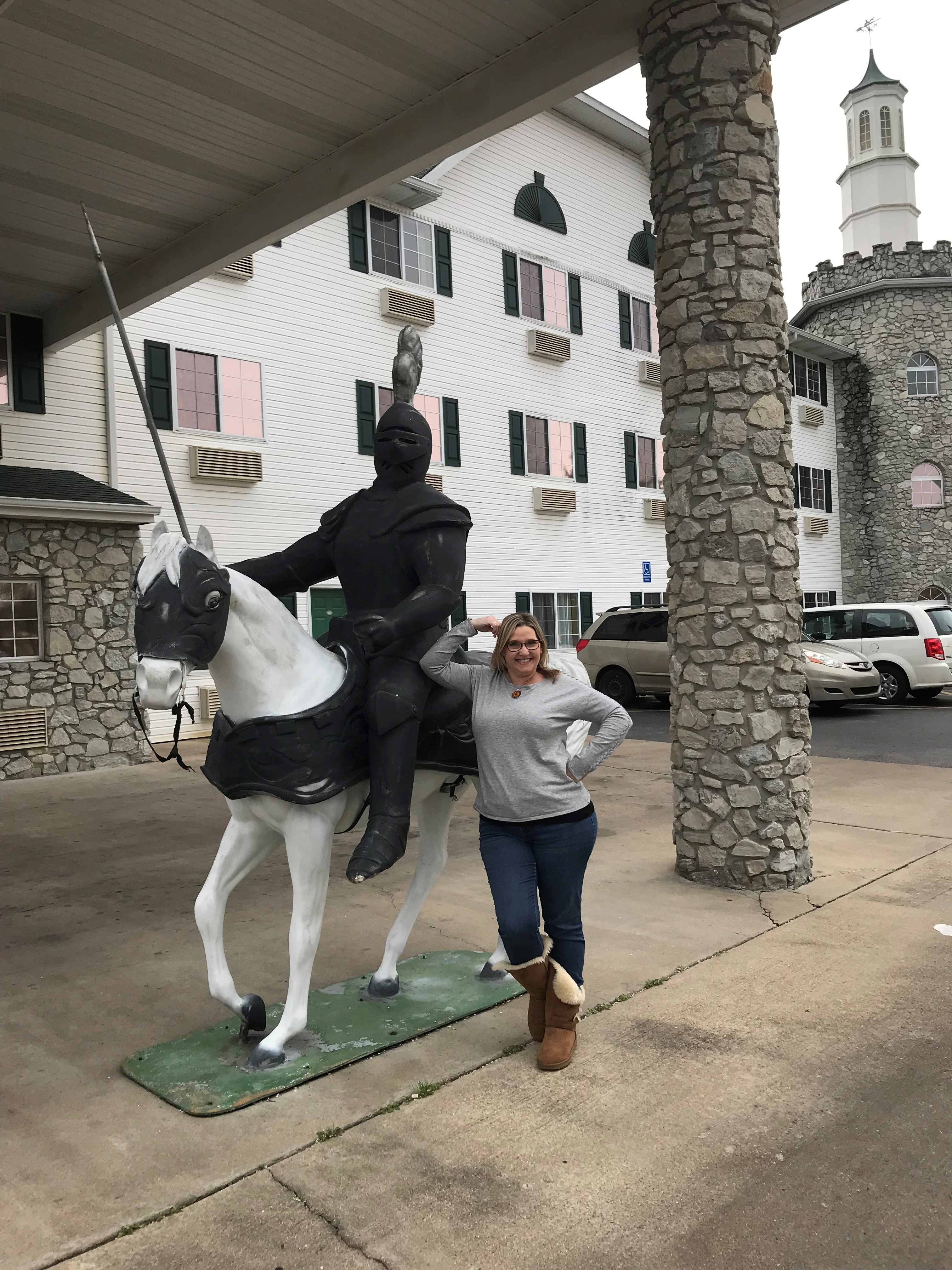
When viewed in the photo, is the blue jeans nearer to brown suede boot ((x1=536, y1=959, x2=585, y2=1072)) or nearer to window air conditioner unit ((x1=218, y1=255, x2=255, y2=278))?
brown suede boot ((x1=536, y1=959, x2=585, y2=1072))

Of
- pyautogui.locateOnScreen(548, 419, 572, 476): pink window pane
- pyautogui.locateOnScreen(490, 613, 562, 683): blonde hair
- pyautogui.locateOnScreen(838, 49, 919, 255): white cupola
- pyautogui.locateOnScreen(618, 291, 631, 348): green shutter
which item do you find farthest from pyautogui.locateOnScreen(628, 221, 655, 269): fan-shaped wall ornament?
pyautogui.locateOnScreen(490, 613, 562, 683): blonde hair

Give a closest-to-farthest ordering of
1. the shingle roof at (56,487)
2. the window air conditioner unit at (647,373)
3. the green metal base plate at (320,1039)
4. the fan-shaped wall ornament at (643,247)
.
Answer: the green metal base plate at (320,1039)
the shingle roof at (56,487)
the window air conditioner unit at (647,373)
the fan-shaped wall ornament at (643,247)

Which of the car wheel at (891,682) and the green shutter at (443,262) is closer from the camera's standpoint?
the car wheel at (891,682)

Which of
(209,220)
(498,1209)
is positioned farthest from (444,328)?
(498,1209)

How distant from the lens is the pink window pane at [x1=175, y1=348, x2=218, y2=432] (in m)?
13.8

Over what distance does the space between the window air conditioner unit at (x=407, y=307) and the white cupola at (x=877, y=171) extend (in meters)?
21.2

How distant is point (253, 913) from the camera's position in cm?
575

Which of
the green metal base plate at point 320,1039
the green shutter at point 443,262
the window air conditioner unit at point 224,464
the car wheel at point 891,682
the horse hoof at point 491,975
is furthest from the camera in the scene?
the green shutter at point 443,262

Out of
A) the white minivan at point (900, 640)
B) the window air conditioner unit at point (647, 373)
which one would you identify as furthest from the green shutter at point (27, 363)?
the window air conditioner unit at point (647, 373)

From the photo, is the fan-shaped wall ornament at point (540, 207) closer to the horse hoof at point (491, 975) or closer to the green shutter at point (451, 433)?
the green shutter at point (451, 433)

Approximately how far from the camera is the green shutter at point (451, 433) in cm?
1747

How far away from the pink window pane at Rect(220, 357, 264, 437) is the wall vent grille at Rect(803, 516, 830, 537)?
16.7 meters

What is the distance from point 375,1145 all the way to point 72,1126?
3.50 ft

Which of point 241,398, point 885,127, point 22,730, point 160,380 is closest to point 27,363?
point 160,380
